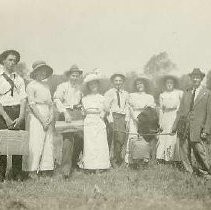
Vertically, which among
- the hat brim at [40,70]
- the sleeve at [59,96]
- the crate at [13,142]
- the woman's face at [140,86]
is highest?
the hat brim at [40,70]

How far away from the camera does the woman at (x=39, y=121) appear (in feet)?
21.0

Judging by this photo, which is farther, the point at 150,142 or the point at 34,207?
the point at 150,142

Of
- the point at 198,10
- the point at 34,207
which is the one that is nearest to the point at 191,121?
the point at 198,10

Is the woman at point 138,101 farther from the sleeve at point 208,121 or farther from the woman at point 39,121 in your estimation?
the woman at point 39,121

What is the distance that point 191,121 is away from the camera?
6.62 meters

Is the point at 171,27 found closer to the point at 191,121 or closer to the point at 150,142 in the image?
the point at 191,121

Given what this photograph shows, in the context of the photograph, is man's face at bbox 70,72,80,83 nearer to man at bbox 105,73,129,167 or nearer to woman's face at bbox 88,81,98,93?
woman's face at bbox 88,81,98,93

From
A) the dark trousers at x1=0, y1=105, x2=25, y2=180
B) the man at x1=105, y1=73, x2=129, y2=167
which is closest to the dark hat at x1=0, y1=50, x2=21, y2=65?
the dark trousers at x1=0, y1=105, x2=25, y2=180

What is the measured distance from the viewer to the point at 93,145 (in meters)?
6.95

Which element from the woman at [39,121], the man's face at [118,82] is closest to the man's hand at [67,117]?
the woman at [39,121]

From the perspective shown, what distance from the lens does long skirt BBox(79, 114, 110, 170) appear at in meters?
6.91

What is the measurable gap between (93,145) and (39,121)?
3.42ft

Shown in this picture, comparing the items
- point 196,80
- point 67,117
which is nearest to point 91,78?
point 67,117

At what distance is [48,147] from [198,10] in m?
3.20
